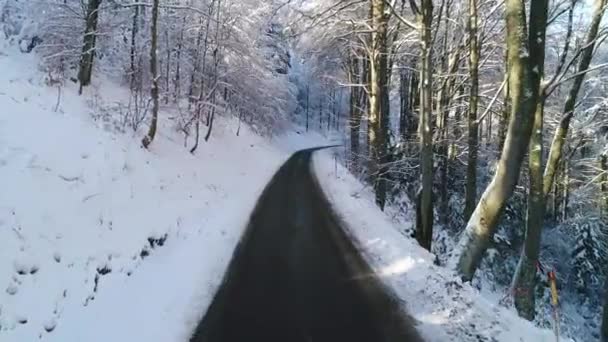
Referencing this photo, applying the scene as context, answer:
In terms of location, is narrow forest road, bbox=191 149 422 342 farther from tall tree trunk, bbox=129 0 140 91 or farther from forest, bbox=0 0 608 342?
tall tree trunk, bbox=129 0 140 91

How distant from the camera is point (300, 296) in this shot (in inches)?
290

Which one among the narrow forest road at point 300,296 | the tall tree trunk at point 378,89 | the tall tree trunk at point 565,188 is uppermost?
the tall tree trunk at point 378,89

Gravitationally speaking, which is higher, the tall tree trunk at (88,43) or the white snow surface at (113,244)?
the tall tree trunk at (88,43)

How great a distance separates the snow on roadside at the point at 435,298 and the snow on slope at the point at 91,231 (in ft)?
9.70

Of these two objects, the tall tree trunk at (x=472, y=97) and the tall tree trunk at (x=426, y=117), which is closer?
the tall tree trunk at (x=426, y=117)

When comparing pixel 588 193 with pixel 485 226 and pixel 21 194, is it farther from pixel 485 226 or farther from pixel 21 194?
pixel 21 194

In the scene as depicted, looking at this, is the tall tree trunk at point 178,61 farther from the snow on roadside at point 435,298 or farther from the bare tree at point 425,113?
the snow on roadside at point 435,298

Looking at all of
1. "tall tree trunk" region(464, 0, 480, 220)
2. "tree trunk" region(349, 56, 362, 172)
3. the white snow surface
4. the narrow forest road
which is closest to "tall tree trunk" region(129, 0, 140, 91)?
the white snow surface

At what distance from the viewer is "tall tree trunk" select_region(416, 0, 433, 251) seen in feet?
→ 36.0

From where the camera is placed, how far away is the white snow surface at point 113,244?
5.95m

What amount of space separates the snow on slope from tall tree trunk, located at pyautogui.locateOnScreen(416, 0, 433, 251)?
455 cm

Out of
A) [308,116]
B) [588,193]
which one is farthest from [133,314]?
[308,116]

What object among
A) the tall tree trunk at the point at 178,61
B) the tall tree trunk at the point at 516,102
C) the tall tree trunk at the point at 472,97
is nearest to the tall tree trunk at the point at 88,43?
the tall tree trunk at the point at 178,61

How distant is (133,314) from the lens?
6281 mm
